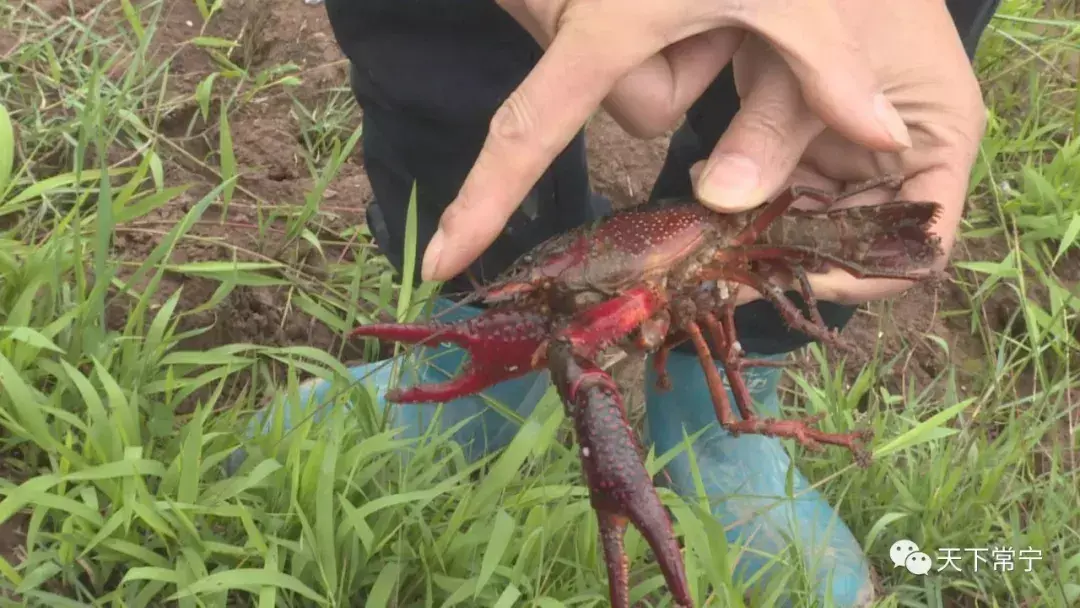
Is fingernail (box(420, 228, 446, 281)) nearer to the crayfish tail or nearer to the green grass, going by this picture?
the green grass

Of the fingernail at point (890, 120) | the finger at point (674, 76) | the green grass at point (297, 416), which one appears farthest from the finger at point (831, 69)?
the green grass at point (297, 416)

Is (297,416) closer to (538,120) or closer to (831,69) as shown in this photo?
(538,120)

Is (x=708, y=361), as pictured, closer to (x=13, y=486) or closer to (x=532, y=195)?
(x=532, y=195)

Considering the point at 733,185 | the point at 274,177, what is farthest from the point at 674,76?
the point at 274,177

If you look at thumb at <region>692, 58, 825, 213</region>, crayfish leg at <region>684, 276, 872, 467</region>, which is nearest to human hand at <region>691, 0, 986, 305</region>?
thumb at <region>692, 58, 825, 213</region>

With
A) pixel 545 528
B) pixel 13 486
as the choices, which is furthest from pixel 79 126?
pixel 545 528
